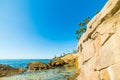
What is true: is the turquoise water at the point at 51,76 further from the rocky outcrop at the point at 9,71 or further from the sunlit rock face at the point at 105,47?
the sunlit rock face at the point at 105,47

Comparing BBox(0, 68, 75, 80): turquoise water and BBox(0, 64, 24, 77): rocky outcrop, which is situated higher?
BBox(0, 64, 24, 77): rocky outcrop

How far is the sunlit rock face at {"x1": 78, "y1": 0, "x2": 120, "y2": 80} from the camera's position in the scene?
12570 millimetres

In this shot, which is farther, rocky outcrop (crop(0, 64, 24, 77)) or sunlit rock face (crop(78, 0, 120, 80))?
rocky outcrop (crop(0, 64, 24, 77))

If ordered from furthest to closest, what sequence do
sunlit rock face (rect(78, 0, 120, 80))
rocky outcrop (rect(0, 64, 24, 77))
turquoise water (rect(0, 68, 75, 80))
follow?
rocky outcrop (rect(0, 64, 24, 77)) < turquoise water (rect(0, 68, 75, 80)) < sunlit rock face (rect(78, 0, 120, 80))

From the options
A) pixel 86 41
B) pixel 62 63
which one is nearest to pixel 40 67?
pixel 62 63

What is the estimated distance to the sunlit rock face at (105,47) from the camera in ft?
41.2

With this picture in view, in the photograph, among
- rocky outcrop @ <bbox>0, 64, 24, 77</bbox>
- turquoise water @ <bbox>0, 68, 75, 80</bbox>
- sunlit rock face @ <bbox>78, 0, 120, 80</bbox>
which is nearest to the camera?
sunlit rock face @ <bbox>78, 0, 120, 80</bbox>

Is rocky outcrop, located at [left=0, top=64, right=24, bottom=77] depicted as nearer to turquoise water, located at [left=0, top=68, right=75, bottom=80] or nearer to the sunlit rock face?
turquoise water, located at [left=0, top=68, right=75, bottom=80]

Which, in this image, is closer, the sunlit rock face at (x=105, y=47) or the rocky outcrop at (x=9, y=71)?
the sunlit rock face at (x=105, y=47)

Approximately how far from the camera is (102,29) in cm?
1450

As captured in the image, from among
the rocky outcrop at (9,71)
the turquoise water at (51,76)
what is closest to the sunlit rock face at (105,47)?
the turquoise water at (51,76)

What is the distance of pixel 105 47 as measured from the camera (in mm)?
13555

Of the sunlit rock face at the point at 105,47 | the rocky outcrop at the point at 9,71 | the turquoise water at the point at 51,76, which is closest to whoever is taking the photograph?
the sunlit rock face at the point at 105,47

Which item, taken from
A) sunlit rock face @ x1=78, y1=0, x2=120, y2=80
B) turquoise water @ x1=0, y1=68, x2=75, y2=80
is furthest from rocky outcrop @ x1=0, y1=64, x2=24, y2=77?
sunlit rock face @ x1=78, y1=0, x2=120, y2=80
